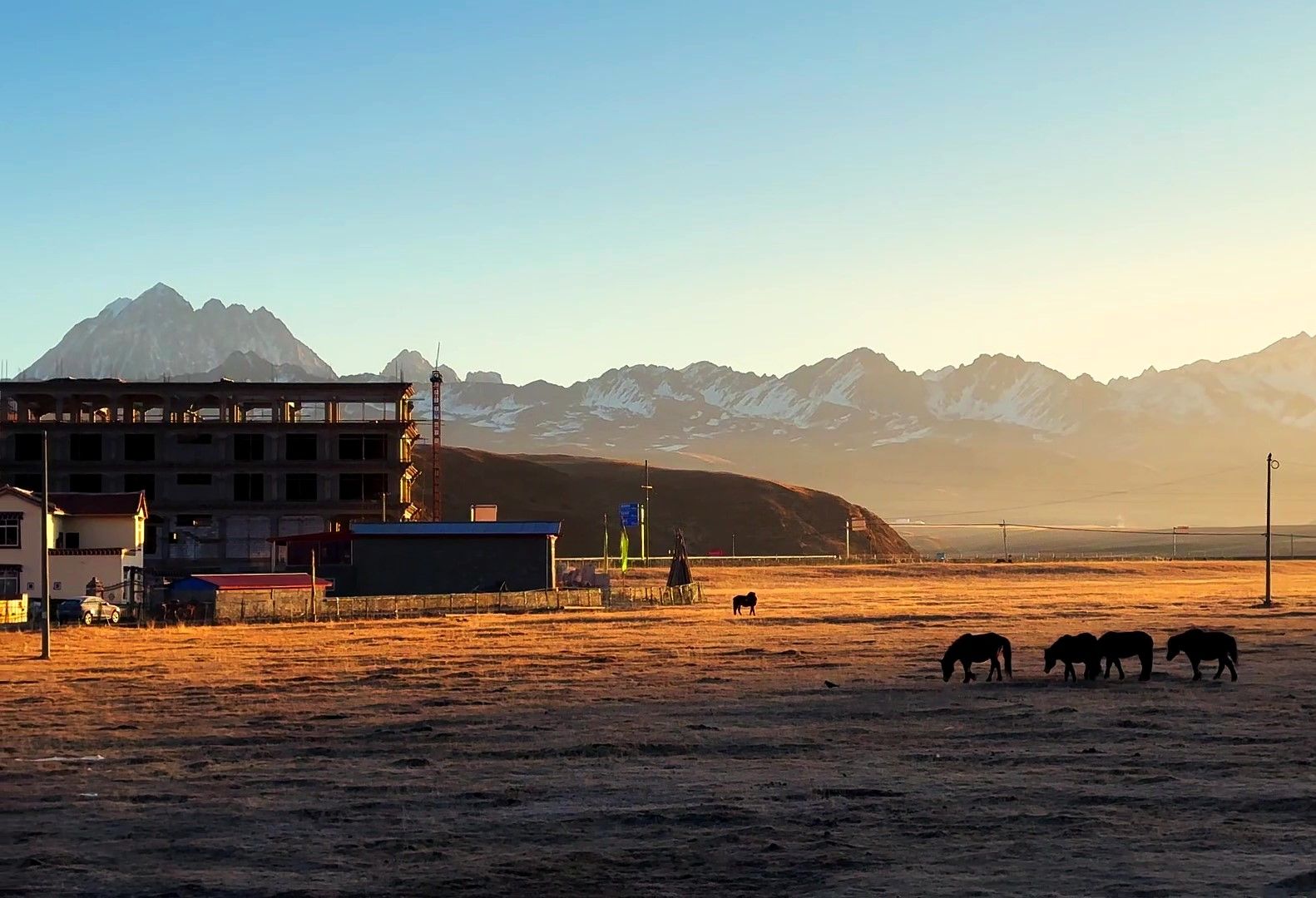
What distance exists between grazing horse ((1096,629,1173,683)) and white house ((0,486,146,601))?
5864cm

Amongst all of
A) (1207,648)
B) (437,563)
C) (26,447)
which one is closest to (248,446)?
(26,447)

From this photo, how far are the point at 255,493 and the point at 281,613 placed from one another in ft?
201

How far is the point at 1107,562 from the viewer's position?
144750 mm

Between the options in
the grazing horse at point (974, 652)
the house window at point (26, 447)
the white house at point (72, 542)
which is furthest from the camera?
the house window at point (26, 447)

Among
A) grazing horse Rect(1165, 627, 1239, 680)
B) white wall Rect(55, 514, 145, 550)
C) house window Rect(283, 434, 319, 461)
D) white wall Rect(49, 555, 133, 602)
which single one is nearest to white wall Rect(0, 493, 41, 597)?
white wall Rect(49, 555, 133, 602)

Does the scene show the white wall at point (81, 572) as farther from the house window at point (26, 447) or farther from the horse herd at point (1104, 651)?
the horse herd at point (1104, 651)

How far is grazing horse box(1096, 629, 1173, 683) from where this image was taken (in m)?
33.2

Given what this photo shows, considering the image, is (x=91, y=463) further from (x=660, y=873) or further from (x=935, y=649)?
(x=660, y=873)

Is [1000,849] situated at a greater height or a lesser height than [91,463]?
lesser

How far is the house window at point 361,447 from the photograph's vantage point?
126812 mm

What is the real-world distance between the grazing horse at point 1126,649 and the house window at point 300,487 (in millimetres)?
100834

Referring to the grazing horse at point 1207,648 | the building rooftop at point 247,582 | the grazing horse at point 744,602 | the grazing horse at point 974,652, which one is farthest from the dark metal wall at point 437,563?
the grazing horse at point 1207,648

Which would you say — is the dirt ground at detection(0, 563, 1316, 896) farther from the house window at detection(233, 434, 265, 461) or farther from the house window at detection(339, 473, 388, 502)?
the house window at detection(233, 434, 265, 461)

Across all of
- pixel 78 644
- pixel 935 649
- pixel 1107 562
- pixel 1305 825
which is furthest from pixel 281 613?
pixel 1107 562
